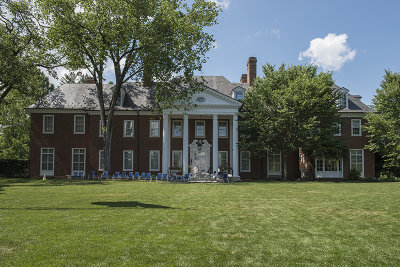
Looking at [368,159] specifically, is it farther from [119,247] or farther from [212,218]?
[119,247]

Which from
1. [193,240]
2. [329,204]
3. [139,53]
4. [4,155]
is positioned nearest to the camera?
[193,240]

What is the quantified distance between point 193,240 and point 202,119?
23.9 m

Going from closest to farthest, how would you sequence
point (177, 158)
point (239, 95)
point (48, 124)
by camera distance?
point (48, 124), point (177, 158), point (239, 95)

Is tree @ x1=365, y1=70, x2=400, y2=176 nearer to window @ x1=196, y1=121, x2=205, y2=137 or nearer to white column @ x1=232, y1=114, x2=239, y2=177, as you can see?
white column @ x1=232, y1=114, x2=239, y2=177

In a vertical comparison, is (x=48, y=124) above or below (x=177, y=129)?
above

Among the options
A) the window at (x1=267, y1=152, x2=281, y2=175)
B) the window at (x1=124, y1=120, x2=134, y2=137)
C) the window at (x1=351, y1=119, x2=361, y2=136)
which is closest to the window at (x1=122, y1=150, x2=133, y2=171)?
the window at (x1=124, y1=120, x2=134, y2=137)

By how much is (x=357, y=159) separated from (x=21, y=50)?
33.4 m

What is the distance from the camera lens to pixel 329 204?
1127cm

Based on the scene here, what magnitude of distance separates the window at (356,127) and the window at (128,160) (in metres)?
22.3

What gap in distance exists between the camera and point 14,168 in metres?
28.8

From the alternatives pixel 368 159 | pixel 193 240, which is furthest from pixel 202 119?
pixel 193 240

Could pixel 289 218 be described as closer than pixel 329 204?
Yes

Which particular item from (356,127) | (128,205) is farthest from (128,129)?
(356,127)

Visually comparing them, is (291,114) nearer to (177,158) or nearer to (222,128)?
(222,128)
